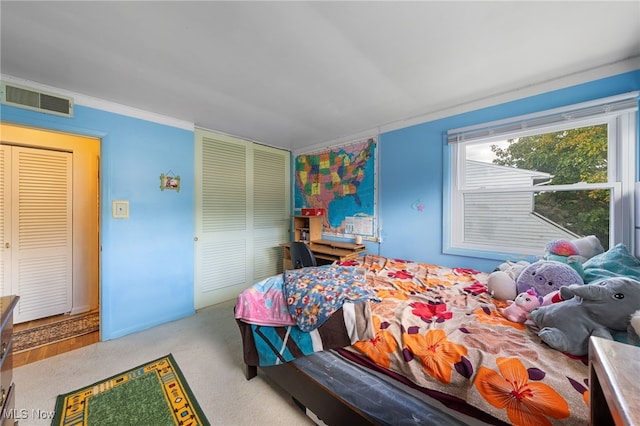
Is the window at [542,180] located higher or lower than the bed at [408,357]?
higher

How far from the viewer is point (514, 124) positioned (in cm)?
208

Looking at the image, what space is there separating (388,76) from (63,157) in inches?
153

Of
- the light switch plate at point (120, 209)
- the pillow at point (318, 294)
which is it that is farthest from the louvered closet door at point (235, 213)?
the pillow at point (318, 294)

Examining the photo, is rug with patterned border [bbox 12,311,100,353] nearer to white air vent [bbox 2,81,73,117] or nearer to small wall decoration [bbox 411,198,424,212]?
white air vent [bbox 2,81,73,117]

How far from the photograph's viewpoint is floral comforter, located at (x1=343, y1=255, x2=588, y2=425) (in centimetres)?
81

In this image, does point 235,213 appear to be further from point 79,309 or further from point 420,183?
point 420,183

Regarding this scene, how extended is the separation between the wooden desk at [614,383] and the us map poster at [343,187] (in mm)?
2518

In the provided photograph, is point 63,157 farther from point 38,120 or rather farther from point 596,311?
point 596,311

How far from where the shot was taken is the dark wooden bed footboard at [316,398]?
1221 millimetres

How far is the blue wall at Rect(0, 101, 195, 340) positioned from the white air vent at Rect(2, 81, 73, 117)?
0.05m

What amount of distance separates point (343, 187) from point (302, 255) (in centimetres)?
118

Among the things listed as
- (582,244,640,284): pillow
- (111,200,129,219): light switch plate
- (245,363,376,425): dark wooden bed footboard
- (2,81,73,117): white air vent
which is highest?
(2,81,73,117): white air vent

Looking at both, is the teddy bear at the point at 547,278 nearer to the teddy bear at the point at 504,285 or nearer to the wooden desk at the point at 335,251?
the teddy bear at the point at 504,285

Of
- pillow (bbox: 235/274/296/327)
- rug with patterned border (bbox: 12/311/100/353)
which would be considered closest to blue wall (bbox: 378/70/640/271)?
pillow (bbox: 235/274/296/327)
